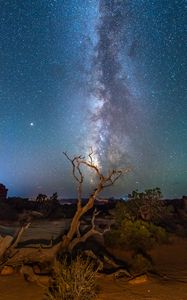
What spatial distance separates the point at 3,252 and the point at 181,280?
527 centimetres

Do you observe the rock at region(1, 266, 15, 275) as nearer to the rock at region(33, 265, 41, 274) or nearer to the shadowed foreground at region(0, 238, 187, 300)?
the shadowed foreground at region(0, 238, 187, 300)

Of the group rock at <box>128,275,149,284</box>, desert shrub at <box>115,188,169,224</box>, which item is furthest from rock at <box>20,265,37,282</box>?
desert shrub at <box>115,188,169,224</box>

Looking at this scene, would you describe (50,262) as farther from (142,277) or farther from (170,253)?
(170,253)

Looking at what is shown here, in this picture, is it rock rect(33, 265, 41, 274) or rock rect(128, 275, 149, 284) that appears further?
rock rect(33, 265, 41, 274)

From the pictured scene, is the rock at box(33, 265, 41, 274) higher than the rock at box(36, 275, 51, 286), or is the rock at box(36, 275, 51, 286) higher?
the rock at box(33, 265, 41, 274)

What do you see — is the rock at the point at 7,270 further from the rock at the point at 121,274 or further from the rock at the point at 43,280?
the rock at the point at 121,274

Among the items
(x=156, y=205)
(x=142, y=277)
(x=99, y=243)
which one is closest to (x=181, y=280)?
(x=142, y=277)

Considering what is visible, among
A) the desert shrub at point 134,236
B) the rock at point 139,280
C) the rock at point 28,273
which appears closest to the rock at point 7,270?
the rock at point 28,273

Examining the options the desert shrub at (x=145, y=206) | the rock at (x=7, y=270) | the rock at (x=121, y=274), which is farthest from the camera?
the desert shrub at (x=145, y=206)

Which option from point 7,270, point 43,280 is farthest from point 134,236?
point 43,280

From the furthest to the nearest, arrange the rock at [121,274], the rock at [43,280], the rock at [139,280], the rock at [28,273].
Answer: the rock at [121,274], the rock at [139,280], the rock at [28,273], the rock at [43,280]

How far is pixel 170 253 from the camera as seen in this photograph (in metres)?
15.9

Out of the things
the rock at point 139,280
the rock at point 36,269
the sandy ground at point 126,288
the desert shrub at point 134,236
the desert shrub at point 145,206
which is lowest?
the sandy ground at point 126,288

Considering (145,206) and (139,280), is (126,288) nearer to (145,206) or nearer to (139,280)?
(139,280)
